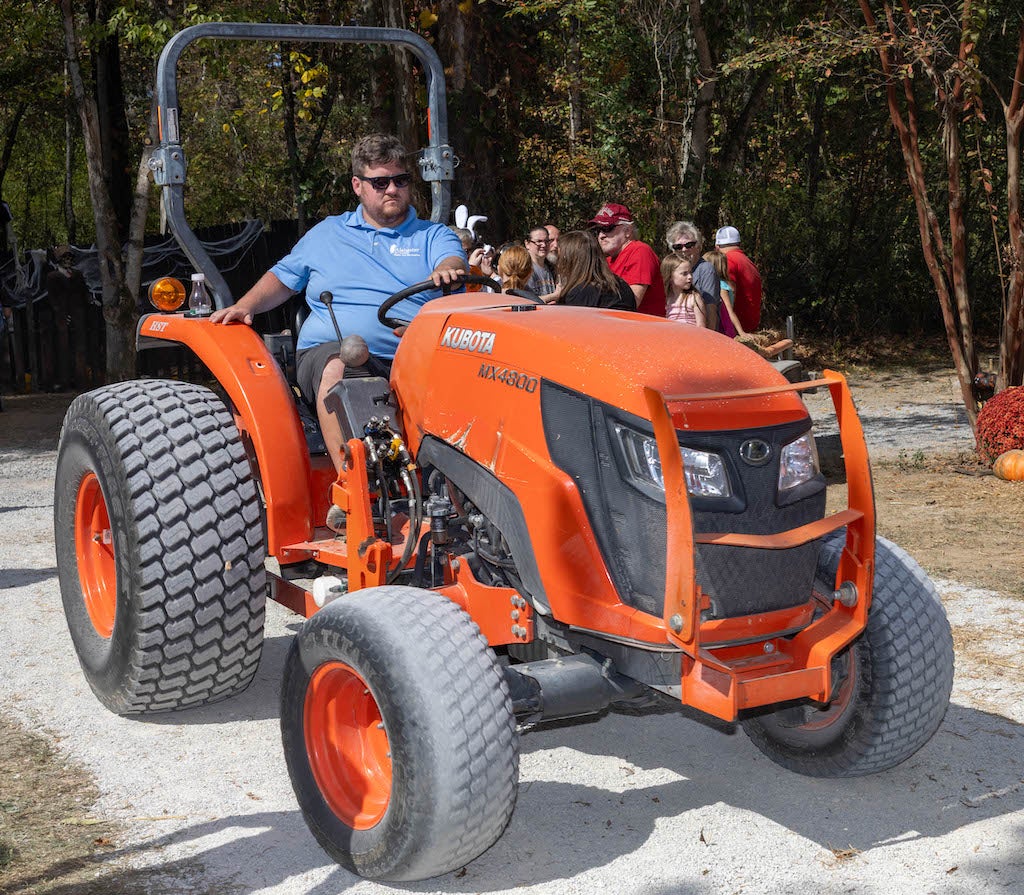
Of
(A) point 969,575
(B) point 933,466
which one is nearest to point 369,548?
(A) point 969,575

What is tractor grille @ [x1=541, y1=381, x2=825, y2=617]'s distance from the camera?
10.5 feet

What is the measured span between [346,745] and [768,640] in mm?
1185

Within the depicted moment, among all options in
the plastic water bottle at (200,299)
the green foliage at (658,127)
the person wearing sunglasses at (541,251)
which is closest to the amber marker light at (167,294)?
the plastic water bottle at (200,299)

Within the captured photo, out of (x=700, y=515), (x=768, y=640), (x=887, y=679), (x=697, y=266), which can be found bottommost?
(x=887, y=679)

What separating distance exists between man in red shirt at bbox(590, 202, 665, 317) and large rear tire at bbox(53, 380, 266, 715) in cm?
400

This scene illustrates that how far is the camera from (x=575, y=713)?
3354mm

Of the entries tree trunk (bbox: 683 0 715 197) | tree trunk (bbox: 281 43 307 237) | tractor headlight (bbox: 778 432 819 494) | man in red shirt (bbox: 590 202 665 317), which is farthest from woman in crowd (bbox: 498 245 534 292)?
tree trunk (bbox: 683 0 715 197)

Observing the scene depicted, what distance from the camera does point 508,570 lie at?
3.63m

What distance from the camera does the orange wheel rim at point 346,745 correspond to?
3.44m

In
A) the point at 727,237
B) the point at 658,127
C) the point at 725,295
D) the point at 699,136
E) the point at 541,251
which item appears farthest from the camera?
the point at 658,127

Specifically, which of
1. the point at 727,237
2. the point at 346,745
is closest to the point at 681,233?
the point at 727,237

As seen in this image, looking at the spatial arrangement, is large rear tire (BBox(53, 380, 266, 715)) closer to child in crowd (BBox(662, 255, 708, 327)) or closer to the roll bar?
the roll bar

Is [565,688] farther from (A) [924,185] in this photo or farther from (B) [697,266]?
(A) [924,185]

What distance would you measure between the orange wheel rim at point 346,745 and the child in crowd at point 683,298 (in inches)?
225
